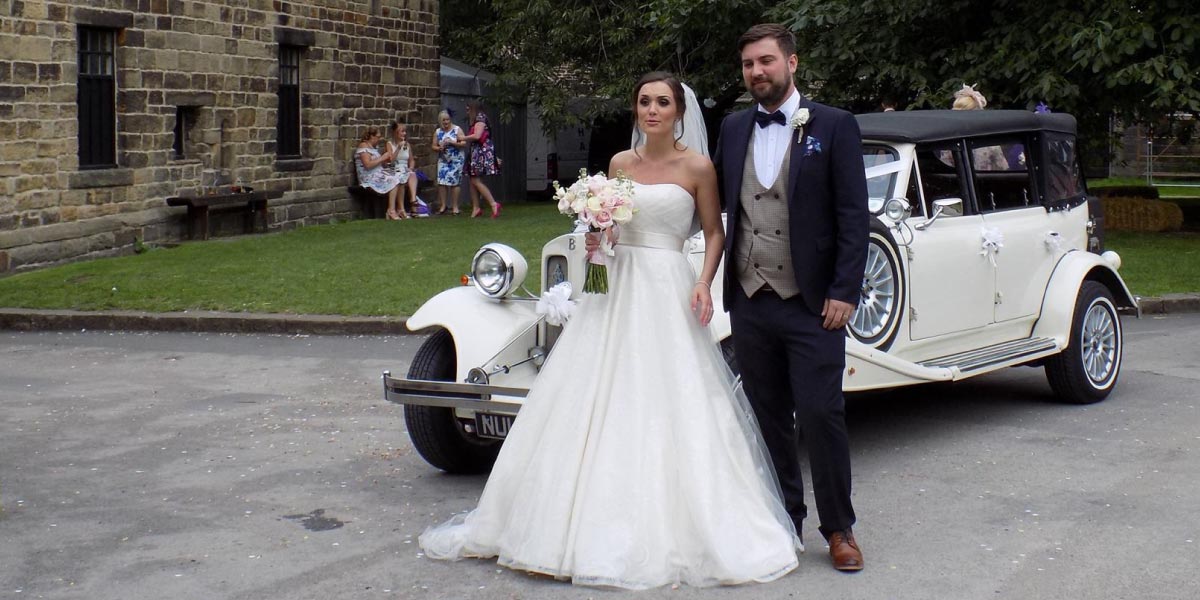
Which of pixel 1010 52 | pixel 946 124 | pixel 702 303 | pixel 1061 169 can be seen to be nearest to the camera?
pixel 702 303

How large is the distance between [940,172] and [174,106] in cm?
1274

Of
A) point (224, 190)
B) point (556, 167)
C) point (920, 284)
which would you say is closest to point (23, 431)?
point (920, 284)

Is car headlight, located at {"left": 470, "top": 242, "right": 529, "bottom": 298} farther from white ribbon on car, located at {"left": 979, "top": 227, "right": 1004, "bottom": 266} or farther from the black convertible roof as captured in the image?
white ribbon on car, located at {"left": 979, "top": 227, "right": 1004, "bottom": 266}

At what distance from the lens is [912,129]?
8.14 meters

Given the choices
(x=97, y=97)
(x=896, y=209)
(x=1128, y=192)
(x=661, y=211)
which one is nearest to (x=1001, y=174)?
(x=896, y=209)

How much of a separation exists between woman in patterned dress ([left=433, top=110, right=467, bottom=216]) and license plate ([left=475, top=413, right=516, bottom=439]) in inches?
683

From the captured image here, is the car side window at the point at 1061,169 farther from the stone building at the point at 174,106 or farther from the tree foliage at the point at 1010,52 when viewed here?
the stone building at the point at 174,106

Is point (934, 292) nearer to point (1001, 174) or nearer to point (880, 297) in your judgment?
point (880, 297)

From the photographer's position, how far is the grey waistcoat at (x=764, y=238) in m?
5.41

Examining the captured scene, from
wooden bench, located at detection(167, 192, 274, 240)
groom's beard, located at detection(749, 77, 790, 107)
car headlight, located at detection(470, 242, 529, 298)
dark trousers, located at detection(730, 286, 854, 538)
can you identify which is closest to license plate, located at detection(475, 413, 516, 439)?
car headlight, located at detection(470, 242, 529, 298)

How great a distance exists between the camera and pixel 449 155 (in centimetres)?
2411

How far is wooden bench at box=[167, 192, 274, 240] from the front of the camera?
18.7m

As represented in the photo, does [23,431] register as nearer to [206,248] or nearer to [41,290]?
[41,290]

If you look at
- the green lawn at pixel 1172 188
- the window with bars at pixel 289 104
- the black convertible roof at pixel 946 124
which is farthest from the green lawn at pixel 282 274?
the green lawn at pixel 1172 188
